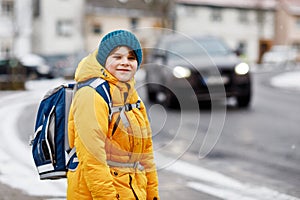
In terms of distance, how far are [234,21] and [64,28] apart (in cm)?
1982

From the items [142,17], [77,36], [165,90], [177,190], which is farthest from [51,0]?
[177,190]

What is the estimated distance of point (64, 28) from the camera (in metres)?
55.2

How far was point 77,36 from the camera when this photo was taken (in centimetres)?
5578

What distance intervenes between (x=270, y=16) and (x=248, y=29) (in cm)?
396

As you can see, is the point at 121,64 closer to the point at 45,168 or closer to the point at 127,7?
the point at 45,168

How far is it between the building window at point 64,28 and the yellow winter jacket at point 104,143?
52.3 m

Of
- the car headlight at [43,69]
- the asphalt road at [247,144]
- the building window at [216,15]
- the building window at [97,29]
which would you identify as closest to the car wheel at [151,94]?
the asphalt road at [247,144]

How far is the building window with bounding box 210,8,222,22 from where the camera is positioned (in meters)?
65.7

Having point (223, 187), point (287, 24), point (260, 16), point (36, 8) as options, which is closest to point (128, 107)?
point (223, 187)

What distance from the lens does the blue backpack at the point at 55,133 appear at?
342 centimetres

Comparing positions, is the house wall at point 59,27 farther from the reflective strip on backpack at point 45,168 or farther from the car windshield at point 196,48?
the reflective strip on backpack at point 45,168

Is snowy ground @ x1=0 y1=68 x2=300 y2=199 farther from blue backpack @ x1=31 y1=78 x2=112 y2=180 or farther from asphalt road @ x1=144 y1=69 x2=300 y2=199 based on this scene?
blue backpack @ x1=31 y1=78 x2=112 y2=180

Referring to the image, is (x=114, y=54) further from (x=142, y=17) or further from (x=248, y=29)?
(x=248, y=29)

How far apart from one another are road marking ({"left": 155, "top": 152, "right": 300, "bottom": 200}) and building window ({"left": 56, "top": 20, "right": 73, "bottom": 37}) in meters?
48.3
